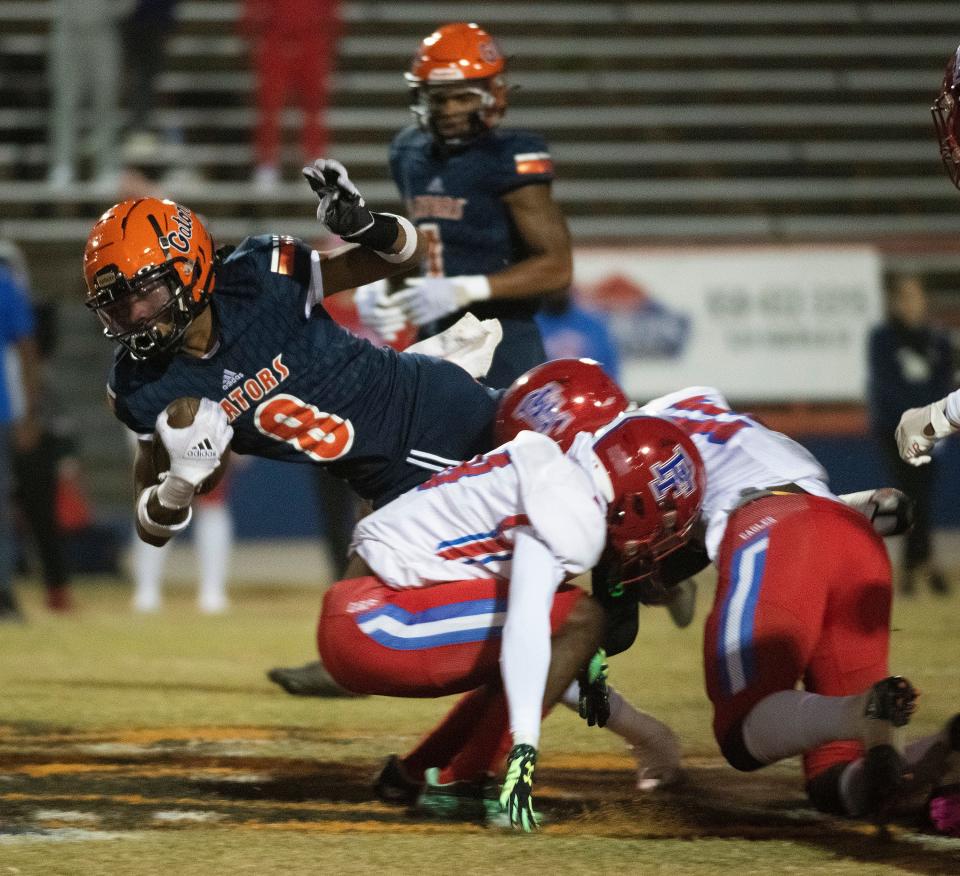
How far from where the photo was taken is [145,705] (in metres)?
4.94

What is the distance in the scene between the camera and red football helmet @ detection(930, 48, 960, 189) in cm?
338

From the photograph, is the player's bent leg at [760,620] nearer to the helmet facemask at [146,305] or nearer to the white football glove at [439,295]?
the helmet facemask at [146,305]

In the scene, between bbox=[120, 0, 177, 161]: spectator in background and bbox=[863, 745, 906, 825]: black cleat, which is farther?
bbox=[120, 0, 177, 161]: spectator in background

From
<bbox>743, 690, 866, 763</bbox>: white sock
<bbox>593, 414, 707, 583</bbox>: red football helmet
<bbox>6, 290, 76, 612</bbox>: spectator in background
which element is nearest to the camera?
<bbox>743, 690, 866, 763</bbox>: white sock

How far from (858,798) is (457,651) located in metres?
0.88

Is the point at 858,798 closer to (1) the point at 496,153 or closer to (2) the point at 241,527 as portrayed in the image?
(1) the point at 496,153

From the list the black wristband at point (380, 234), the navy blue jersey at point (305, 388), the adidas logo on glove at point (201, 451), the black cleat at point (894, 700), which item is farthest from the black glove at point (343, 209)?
the black cleat at point (894, 700)

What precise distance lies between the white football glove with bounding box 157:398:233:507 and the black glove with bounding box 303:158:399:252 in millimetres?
575

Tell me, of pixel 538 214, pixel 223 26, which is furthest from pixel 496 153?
pixel 223 26

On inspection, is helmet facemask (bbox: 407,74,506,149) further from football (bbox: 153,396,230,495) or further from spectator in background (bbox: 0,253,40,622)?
spectator in background (bbox: 0,253,40,622)

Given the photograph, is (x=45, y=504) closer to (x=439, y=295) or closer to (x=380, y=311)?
(x=380, y=311)

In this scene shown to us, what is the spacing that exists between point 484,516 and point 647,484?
36 centimetres

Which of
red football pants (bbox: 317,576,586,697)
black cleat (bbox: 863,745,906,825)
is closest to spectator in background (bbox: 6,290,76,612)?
red football pants (bbox: 317,576,586,697)

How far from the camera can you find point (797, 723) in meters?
3.18
